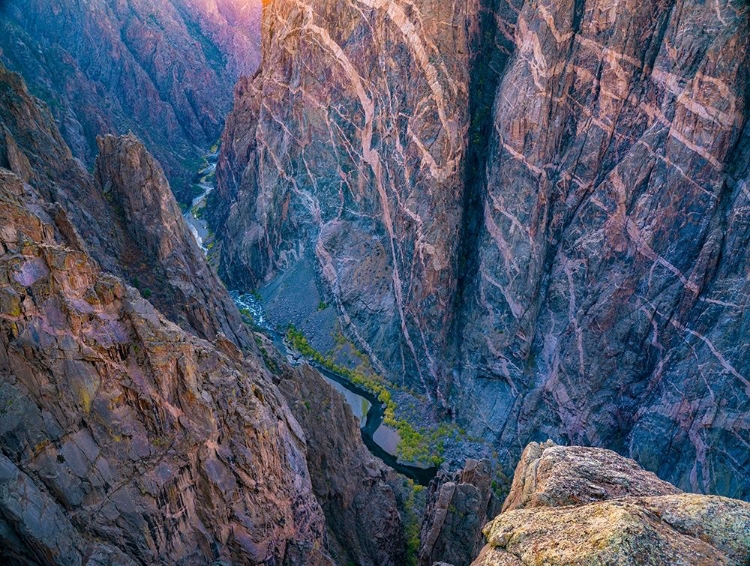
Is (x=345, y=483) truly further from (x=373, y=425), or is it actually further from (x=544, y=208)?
(x=544, y=208)

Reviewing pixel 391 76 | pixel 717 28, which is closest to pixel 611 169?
pixel 717 28

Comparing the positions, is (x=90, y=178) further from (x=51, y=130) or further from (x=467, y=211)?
(x=467, y=211)

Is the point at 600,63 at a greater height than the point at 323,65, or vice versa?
the point at 600,63

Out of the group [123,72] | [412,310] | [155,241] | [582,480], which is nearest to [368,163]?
[412,310]

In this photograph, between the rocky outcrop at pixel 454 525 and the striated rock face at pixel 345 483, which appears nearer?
the rocky outcrop at pixel 454 525

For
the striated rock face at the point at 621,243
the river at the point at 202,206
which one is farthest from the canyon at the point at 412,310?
the river at the point at 202,206

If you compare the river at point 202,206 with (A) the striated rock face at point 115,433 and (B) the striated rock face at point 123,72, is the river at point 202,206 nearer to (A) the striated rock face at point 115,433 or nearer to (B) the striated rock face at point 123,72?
(B) the striated rock face at point 123,72

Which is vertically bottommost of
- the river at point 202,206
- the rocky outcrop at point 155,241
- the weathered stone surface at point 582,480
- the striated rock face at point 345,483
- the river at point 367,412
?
the river at point 202,206
